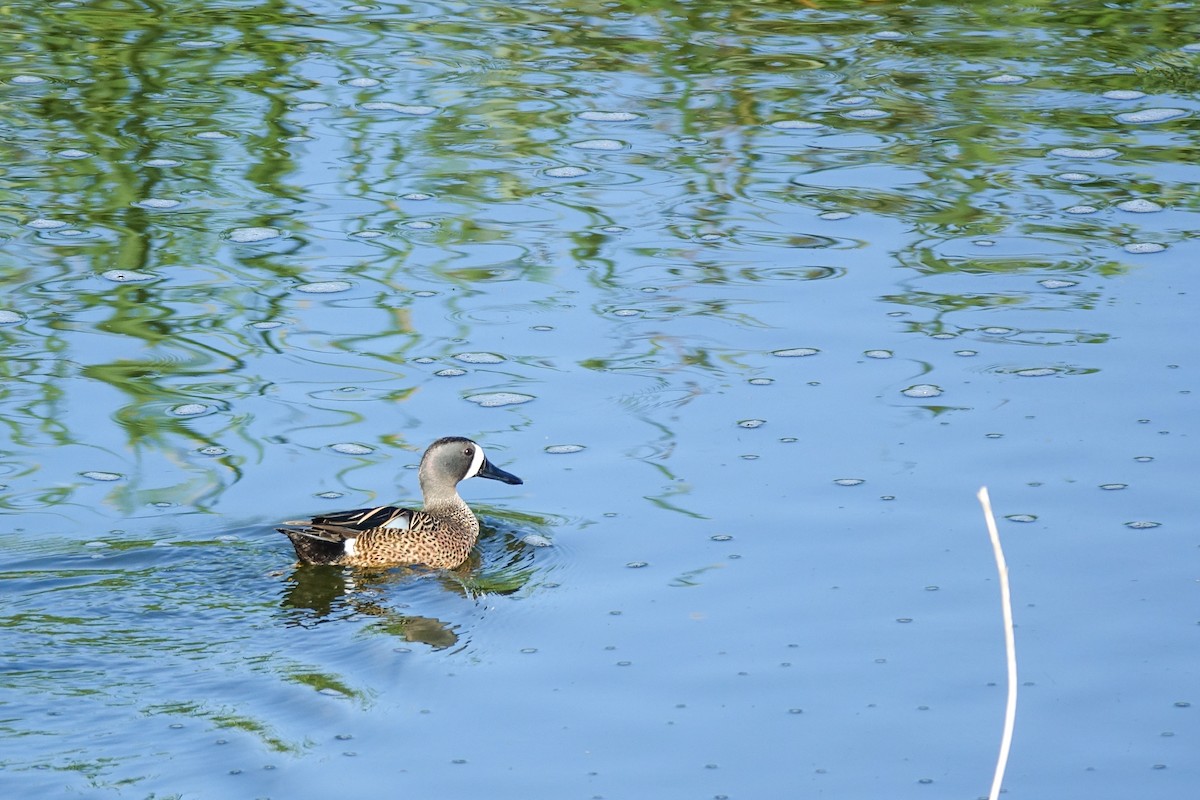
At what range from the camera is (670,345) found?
958 centimetres

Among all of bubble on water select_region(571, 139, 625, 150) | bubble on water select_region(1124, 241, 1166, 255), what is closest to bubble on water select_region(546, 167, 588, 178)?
bubble on water select_region(571, 139, 625, 150)

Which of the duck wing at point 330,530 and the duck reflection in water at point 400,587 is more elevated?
the duck wing at point 330,530

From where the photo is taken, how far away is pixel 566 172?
11789mm

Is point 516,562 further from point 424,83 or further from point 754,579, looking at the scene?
point 424,83

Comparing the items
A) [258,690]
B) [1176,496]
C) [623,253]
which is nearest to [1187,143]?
[623,253]

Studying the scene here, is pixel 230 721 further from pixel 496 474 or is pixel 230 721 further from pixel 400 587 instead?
pixel 496 474

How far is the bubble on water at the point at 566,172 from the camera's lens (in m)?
11.8

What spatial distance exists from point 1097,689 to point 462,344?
13.2 feet

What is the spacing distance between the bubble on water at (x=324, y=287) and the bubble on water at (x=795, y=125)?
11.9 ft

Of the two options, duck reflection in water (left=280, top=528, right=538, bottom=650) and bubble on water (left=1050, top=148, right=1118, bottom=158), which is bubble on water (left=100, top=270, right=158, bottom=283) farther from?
bubble on water (left=1050, top=148, right=1118, bottom=158)

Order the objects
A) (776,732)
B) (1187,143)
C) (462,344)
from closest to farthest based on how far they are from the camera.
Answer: (776,732)
(462,344)
(1187,143)

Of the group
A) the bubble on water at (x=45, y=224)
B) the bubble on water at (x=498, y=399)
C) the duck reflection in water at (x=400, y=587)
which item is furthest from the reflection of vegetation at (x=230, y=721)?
the bubble on water at (x=45, y=224)

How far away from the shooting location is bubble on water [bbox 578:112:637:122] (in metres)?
12.6

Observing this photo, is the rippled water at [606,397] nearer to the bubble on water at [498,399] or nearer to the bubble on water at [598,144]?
the bubble on water at [498,399]
